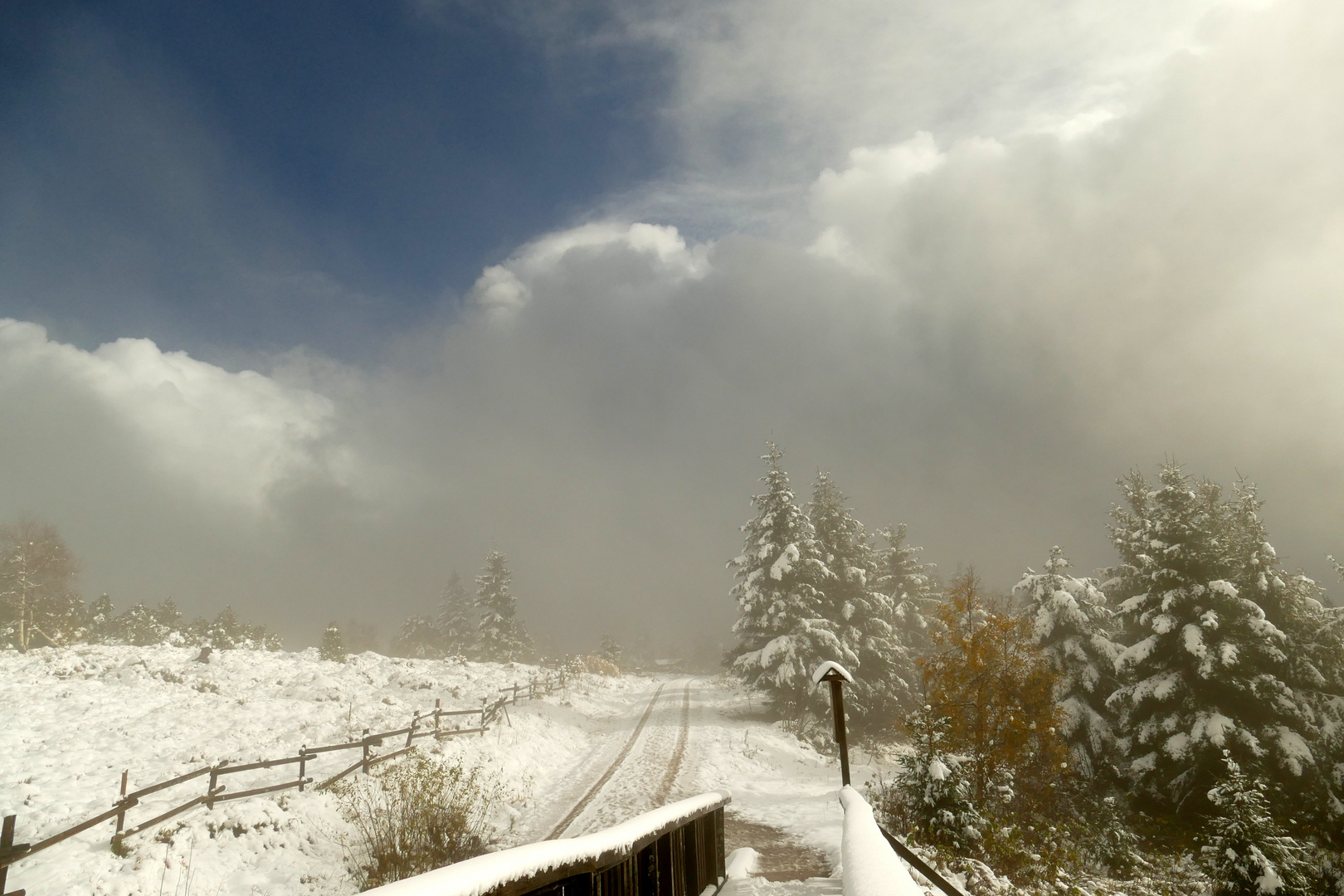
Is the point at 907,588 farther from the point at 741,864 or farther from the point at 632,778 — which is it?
the point at 741,864

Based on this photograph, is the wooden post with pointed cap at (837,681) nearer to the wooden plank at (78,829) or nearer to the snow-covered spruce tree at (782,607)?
the snow-covered spruce tree at (782,607)

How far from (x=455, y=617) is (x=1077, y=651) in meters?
57.0

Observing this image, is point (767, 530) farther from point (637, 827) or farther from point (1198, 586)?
point (637, 827)

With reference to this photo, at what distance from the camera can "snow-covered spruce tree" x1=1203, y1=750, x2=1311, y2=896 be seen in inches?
486

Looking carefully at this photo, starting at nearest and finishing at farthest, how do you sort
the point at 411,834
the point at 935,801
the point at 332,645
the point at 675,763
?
1. the point at 411,834
2. the point at 935,801
3. the point at 675,763
4. the point at 332,645

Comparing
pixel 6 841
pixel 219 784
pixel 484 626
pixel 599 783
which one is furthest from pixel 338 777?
pixel 484 626

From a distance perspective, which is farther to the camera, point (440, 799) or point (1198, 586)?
point (1198, 586)

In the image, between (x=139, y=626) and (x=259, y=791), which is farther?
(x=139, y=626)

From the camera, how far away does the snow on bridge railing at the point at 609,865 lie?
8.44 feet

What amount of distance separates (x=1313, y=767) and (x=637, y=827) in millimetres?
23270

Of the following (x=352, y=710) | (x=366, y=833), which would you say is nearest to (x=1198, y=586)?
(x=366, y=833)

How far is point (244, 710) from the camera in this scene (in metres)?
20.3

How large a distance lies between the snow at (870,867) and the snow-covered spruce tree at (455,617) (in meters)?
60.9

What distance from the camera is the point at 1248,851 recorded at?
12.7 metres
